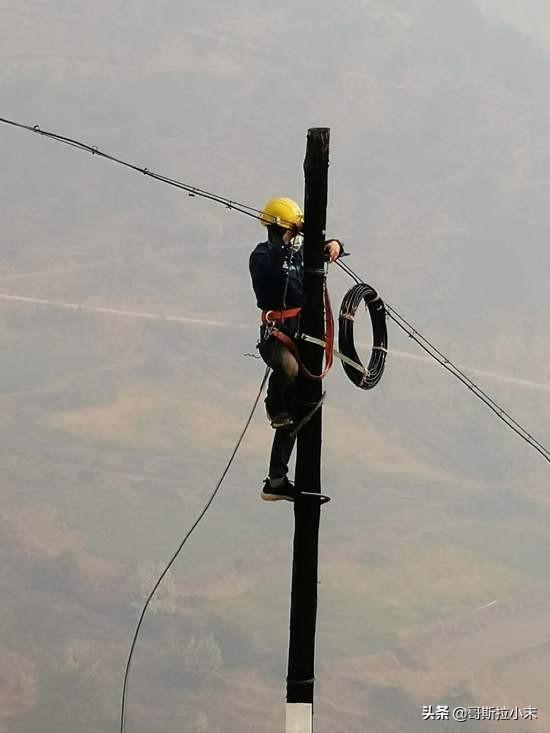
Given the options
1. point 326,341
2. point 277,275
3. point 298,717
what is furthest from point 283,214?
point 298,717

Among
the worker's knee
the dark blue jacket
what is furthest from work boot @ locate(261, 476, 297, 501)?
the dark blue jacket

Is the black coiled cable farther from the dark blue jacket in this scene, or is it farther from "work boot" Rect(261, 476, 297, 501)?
"work boot" Rect(261, 476, 297, 501)

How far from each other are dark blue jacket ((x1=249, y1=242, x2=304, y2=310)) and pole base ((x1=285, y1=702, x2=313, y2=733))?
139 inches

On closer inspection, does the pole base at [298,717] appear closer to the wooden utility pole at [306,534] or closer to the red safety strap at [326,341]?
the wooden utility pole at [306,534]

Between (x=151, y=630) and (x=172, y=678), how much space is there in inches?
179

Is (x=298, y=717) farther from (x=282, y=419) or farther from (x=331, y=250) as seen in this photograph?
(x=331, y=250)

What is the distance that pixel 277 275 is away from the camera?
46.0ft

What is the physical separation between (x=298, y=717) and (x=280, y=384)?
2955 millimetres

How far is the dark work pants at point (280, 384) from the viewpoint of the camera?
13.9 metres

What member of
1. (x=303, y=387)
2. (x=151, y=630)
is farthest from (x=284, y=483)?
(x=151, y=630)

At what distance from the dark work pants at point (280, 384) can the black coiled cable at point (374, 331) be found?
603mm

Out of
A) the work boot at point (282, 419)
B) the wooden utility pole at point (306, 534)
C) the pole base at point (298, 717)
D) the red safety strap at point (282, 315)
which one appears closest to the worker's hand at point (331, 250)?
the wooden utility pole at point (306, 534)

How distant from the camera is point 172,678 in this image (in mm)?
103000

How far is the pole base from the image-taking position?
46.0 ft
